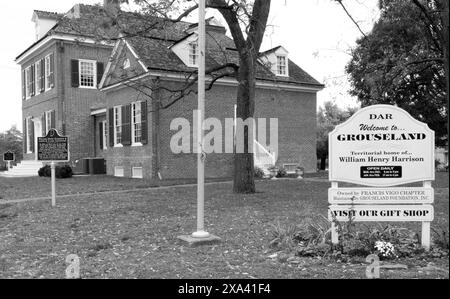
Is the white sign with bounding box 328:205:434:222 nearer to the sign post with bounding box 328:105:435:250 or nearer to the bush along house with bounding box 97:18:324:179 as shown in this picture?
the sign post with bounding box 328:105:435:250

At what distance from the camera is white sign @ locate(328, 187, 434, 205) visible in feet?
21.6

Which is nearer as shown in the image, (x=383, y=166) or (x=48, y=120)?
(x=383, y=166)

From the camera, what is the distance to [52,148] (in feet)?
42.0

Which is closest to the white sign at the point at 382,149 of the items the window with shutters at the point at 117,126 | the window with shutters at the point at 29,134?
the window with shutters at the point at 117,126

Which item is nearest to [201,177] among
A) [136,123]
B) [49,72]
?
[136,123]

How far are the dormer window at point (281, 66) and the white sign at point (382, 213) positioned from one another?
70.9 ft

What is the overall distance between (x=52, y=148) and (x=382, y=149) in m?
9.17

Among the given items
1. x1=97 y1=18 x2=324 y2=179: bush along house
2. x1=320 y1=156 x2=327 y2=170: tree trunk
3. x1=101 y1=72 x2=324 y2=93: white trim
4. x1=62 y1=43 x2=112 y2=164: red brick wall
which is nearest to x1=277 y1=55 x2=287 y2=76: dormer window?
x1=97 y1=18 x2=324 y2=179: bush along house

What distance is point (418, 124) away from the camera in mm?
6590

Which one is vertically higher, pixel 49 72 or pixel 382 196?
pixel 49 72

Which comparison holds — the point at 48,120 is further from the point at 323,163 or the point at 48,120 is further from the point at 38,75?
the point at 323,163

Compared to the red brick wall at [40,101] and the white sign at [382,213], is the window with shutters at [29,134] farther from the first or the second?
the white sign at [382,213]

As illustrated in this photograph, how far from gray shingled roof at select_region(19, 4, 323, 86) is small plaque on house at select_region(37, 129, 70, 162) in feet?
10.0
